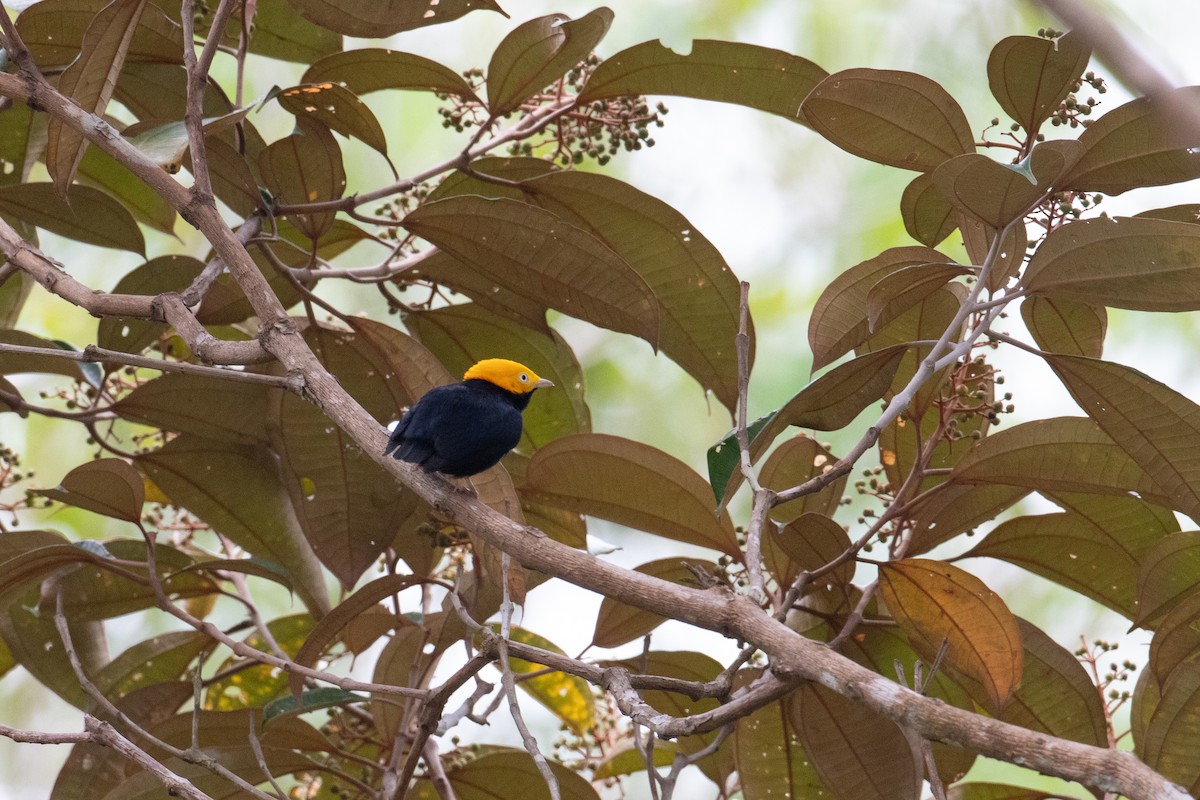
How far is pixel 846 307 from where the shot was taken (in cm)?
183

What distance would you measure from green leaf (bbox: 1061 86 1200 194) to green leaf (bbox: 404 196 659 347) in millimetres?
677

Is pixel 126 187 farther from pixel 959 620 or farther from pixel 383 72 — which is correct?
pixel 959 620

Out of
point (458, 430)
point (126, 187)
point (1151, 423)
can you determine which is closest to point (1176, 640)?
point (1151, 423)

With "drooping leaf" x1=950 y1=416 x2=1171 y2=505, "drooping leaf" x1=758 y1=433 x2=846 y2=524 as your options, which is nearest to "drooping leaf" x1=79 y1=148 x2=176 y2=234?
"drooping leaf" x1=758 y1=433 x2=846 y2=524

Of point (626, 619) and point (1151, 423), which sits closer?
point (1151, 423)

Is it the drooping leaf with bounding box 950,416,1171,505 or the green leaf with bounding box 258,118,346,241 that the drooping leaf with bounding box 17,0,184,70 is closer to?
the green leaf with bounding box 258,118,346,241

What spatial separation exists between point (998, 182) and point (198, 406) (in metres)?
1.44

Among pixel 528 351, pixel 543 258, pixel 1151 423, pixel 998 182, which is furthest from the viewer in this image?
pixel 528 351

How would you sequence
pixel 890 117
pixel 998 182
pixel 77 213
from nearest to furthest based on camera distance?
pixel 998 182 < pixel 890 117 < pixel 77 213

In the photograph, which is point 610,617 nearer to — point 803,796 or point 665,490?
point 665,490

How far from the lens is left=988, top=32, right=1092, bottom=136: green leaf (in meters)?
1.60

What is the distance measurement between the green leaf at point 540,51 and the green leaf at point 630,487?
68 centimetres

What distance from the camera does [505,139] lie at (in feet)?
6.90

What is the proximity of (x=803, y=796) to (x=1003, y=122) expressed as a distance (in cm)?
474
